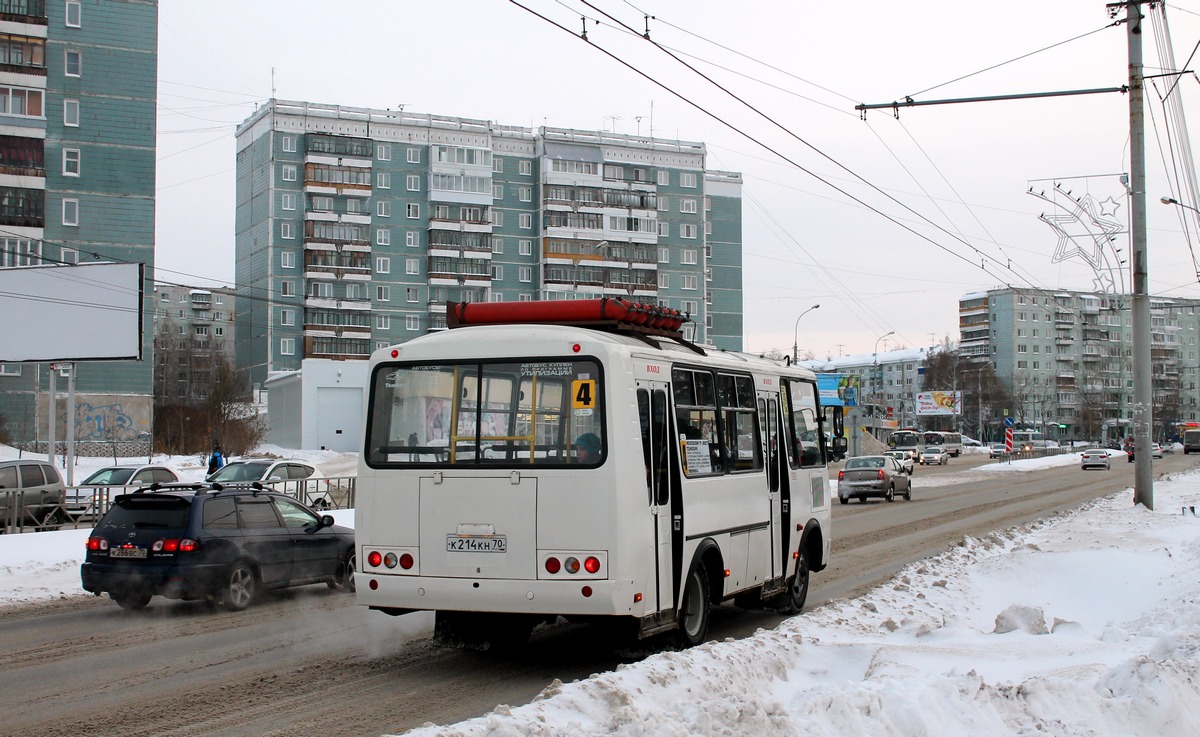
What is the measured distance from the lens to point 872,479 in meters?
37.9

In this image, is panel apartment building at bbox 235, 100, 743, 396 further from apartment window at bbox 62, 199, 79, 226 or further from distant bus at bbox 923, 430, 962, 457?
distant bus at bbox 923, 430, 962, 457

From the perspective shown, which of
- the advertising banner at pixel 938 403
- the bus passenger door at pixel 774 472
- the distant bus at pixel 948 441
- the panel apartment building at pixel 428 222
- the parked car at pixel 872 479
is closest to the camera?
the bus passenger door at pixel 774 472

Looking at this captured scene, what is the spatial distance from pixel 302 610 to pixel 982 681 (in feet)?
27.7

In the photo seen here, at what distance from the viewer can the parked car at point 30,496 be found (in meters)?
25.1

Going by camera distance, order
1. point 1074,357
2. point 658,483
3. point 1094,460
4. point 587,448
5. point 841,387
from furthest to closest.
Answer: point 1074,357
point 841,387
point 1094,460
point 658,483
point 587,448

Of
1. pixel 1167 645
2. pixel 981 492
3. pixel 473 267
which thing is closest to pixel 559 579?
pixel 1167 645

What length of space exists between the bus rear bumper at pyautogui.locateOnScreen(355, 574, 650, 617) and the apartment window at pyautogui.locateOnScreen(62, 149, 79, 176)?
5688cm

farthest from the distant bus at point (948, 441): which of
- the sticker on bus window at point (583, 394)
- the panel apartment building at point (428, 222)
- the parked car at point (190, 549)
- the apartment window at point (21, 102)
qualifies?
the sticker on bus window at point (583, 394)

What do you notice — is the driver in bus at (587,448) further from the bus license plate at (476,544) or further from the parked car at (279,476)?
the parked car at (279,476)

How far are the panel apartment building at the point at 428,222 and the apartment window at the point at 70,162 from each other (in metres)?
20.4

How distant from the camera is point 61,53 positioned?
193 feet

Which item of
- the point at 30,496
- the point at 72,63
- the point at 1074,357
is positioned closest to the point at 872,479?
the point at 30,496

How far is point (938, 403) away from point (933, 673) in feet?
380

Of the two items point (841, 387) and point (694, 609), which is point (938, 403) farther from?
point (694, 609)
